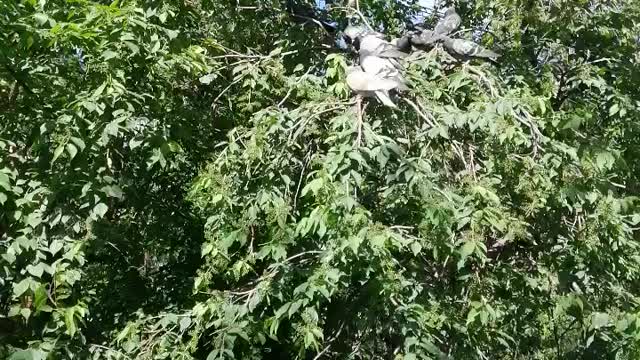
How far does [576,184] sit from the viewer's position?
2.31 m

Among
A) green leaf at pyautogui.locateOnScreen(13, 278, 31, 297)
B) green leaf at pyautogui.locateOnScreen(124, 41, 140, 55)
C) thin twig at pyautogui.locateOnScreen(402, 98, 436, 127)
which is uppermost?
green leaf at pyautogui.locateOnScreen(124, 41, 140, 55)

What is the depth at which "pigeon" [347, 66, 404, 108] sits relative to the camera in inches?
82.0

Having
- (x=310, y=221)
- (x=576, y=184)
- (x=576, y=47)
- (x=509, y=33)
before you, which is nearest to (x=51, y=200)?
(x=310, y=221)

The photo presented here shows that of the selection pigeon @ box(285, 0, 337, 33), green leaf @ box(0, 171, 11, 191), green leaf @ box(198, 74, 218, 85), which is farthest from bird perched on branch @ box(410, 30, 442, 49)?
green leaf @ box(0, 171, 11, 191)

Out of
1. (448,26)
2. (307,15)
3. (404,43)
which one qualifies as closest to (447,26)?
(448,26)

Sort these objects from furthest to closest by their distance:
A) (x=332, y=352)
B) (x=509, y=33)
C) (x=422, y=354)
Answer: (x=509, y=33), (x=332, y=352), (x=422, y=354)

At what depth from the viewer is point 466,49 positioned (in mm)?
2322

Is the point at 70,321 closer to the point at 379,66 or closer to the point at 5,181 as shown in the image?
the point at 5,181

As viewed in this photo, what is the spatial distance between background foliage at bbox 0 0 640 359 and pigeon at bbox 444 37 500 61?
68 mm

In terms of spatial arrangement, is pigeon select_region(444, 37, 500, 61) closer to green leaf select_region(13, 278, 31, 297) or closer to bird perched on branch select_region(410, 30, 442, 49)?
bird perched on branch select_region(410, 30, 442, 49)

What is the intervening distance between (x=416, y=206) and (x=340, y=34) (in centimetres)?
100

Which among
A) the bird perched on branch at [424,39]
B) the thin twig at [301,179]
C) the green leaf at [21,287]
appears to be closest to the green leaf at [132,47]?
the thin twig at [301,179]

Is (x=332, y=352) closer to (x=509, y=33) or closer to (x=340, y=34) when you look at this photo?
(x=340, y=34)

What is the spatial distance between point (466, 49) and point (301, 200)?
73 centimetres
